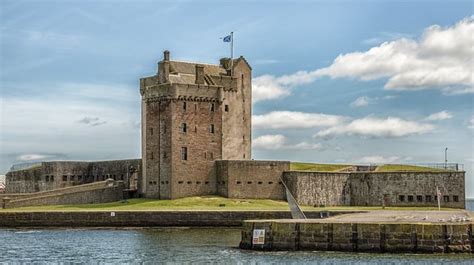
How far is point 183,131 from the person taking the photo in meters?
79.1

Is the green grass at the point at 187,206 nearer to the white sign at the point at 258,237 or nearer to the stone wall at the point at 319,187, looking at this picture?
the stone wall at the point at 319,187

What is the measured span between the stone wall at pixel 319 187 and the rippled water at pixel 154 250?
16137 mm

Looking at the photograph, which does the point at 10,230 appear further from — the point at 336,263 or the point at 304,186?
the point at 336,263

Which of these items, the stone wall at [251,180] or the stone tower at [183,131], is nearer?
the stone wall at [251,180]

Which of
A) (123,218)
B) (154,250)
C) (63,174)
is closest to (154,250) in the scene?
(154,250)

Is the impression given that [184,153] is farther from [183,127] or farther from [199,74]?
[199,74]

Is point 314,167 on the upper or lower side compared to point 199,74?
lower

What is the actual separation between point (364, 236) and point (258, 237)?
18.1 ft

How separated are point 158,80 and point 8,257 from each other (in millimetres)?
40737

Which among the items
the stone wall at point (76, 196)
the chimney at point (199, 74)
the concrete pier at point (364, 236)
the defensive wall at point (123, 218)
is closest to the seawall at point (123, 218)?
the defensive wall at point (123, 218)

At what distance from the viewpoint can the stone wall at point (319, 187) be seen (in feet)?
255

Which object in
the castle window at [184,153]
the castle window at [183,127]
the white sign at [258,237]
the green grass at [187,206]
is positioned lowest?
the white sign at [258,237]

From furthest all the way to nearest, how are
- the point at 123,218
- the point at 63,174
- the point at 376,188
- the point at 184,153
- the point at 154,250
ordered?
the point at 63,174 < the point at 184,153 < the point at 376,188 < the point at 123,218 < the point at 154,250

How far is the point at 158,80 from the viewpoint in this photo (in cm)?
8300
